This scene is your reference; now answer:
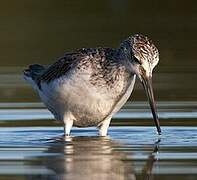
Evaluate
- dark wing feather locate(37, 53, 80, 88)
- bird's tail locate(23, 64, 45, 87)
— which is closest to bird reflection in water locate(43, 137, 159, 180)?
dark wing feather locate(37, 53, 80, 88)

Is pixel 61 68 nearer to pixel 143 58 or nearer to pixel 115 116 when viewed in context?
pixel 143 58

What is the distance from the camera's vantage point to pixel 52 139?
1302cm

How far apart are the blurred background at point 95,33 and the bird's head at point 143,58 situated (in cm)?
330

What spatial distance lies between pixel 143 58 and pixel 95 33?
12840 mm

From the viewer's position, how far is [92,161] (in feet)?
36.1

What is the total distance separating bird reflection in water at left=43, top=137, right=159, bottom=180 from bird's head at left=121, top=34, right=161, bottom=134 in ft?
2.21

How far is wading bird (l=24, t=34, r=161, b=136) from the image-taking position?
43.1 ft

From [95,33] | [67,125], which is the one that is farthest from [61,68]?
[95,33]

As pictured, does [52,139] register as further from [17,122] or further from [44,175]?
[44,175]

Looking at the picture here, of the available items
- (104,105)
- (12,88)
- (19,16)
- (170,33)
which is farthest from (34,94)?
(19,16)

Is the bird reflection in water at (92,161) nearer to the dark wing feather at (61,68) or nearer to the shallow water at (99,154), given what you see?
the shallow water at (99,154)

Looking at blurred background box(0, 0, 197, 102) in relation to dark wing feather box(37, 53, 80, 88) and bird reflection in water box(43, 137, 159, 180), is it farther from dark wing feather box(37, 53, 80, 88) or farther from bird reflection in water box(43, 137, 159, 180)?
bird reflection in water box(43, 137, 159, 180)

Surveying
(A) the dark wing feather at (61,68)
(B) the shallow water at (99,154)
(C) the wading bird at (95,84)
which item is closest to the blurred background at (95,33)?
(A) the dark wing feather at (61,68)

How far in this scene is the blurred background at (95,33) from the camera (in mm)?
17828
